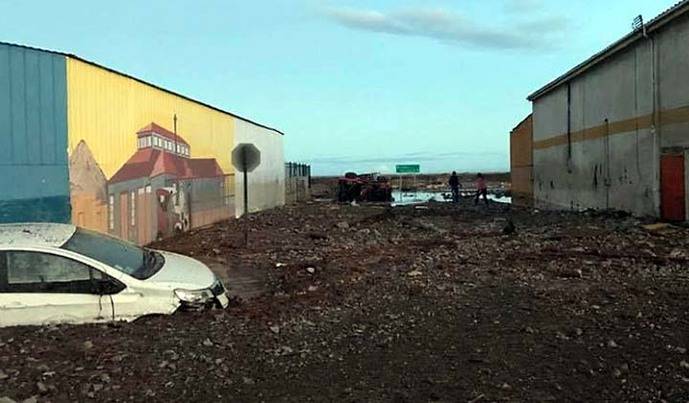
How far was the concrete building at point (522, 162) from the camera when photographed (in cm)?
4259

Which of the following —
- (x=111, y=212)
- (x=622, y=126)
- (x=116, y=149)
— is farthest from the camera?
(x=622, y=126)

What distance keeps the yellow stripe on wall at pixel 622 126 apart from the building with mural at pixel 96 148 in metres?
14.0

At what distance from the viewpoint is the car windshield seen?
8.16 metres

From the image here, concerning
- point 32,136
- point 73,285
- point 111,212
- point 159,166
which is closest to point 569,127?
point 159,166

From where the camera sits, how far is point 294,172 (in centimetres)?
5353

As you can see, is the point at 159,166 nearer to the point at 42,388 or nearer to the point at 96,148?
the point at 96,148

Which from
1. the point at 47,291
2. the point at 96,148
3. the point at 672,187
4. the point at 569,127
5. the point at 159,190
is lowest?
the point at 47,291

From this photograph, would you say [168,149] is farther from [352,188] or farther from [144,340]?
[352,188]

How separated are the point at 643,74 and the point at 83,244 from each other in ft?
63.5

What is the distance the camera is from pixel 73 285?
784 cm

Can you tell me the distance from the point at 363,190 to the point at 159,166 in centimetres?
3219

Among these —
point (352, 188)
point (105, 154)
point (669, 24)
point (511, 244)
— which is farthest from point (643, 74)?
point (352, 188)

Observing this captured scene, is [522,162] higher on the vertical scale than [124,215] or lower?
higher

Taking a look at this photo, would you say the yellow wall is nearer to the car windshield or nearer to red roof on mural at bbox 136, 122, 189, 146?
red roof on mural at bbox 136, 122, 189, 146
